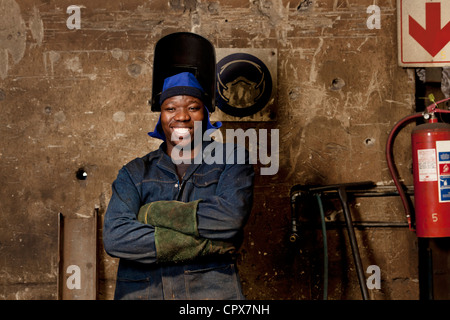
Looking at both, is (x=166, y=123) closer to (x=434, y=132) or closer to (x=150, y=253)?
(x=150, y=253)

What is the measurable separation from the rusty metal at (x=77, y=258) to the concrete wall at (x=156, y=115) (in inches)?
2.4

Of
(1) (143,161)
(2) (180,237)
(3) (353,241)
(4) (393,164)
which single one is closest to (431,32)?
(4) (393,164)

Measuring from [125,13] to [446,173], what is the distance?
2125 millimetres

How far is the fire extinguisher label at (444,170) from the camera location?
236 centimetres

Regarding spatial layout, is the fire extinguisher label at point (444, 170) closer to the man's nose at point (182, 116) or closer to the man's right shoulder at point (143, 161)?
the man's nose at point (182, 116)

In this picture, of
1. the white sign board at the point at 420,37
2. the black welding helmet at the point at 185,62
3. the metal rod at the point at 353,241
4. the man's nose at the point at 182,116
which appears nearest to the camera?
the man's nose at the point at 182,116

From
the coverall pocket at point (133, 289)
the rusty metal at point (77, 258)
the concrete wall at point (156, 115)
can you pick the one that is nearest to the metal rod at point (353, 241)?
the concrete wall at point (156, 115)

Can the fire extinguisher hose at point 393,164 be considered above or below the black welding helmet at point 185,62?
below

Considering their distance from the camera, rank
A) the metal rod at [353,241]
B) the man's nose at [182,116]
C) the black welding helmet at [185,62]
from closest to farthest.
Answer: the man's nose at [182,116] → the black welding helmet at [185,62] → the metal rod at [353,241]

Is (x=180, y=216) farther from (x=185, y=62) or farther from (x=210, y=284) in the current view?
(x=185, y=62)

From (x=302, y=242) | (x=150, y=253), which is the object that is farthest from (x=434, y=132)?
(x=150, y=253)

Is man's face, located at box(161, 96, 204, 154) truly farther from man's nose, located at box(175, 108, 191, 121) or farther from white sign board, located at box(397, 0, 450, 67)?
white sign board, located at box(397, 0, 450, 67)

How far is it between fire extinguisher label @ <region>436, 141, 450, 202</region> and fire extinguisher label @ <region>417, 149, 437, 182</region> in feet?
0.10

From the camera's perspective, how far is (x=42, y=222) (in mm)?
2707
